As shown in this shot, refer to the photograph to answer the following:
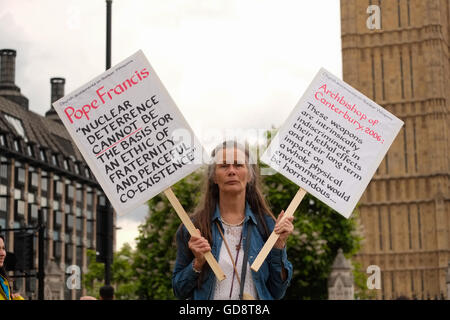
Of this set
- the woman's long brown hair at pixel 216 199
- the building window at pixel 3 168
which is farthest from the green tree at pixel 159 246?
the building window at pixel 3 168

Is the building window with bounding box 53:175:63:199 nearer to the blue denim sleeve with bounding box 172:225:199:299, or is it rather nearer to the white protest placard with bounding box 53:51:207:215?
the white protest placard with bounding box 53:51:207:215

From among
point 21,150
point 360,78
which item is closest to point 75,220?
point 21,150

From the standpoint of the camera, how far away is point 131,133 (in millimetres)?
5387

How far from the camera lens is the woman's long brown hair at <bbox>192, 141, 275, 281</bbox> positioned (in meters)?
4.98

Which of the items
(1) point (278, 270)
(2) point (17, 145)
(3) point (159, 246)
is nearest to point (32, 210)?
(2) point (17, 145)

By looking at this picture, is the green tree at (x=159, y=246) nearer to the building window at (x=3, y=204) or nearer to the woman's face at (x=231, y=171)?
the woman's face at (x=231, y=171)

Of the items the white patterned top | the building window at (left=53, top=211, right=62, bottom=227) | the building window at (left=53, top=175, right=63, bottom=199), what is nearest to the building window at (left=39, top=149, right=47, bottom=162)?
the building window at (left=53, top=175, right=63, bottom=199)

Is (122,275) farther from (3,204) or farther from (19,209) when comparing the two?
(19,209)

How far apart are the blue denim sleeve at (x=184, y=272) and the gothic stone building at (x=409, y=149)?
66.3m

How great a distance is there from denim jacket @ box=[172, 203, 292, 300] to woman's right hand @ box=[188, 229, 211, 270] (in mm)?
53

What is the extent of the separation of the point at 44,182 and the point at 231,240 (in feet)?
223
